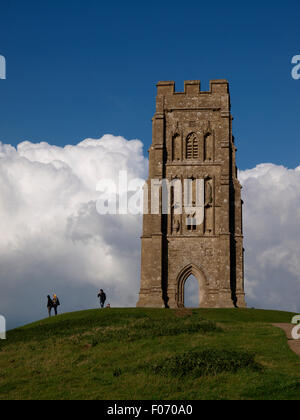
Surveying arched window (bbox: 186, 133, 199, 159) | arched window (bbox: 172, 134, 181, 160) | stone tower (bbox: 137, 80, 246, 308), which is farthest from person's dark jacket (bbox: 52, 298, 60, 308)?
arched window (bbox: 186, 133, 199, 159)

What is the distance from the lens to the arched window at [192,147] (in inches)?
2032

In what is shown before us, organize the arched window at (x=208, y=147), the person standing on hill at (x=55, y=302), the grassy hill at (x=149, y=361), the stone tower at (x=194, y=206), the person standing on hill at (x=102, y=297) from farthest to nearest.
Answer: the arched window at (x=208, y=147), the stone tower at (x=194, y=206), the person standing on hill at (x=102, y=297), the person standing on hill at (x=55, y=302), the grassy hill at (x=149, y=361)

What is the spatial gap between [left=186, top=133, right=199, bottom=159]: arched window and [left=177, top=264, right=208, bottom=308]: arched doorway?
10219 millimetres

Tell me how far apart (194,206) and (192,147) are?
564 centimetres

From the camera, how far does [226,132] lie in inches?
2015

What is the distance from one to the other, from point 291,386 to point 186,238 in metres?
32.0

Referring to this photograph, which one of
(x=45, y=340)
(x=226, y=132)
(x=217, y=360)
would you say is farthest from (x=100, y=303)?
(x=217, y=360)

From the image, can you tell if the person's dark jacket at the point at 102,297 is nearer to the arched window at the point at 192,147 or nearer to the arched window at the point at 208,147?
the arched window at the point at 192,147

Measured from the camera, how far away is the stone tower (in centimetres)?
4825

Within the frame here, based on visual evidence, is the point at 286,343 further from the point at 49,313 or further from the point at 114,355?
the point at 49,313

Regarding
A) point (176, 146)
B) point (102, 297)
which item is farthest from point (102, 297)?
point (176, 146)

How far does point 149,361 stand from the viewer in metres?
21.8

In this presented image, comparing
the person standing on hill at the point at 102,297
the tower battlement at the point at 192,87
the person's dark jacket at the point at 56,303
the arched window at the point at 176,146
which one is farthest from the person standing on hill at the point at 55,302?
the tower battlement at the point at 192,87

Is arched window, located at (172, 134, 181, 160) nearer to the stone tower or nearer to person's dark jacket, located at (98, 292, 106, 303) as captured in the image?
the stone tower
